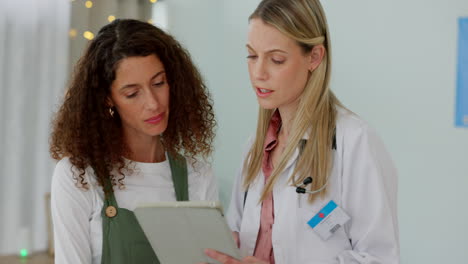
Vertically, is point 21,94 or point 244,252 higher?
point 21,94

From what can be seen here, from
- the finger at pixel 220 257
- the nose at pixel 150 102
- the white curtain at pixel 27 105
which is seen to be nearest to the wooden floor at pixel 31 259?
the white curtain at pixel 27 105

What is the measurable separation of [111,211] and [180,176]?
0.24m

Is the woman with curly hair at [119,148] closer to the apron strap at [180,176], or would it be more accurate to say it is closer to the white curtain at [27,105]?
the apron strap at [180,176]

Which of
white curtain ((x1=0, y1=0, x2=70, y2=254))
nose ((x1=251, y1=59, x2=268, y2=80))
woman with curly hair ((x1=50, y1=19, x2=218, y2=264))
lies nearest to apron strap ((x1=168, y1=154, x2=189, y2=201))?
woman with curly hair ((x1=50, y1=19, x2=218, y2=264))

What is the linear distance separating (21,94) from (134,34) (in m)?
1.95

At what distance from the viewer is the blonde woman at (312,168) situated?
4.63 ft

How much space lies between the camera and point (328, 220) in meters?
1.43

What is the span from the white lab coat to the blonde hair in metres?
0.03

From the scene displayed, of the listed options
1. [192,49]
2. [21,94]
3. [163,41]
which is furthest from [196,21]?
[163,41]

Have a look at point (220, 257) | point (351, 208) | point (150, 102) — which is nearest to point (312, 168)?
point (351, 208)

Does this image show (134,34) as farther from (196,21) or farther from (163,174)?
(196,21)

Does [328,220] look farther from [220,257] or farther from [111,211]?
[111,211]

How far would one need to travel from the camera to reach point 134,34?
4.92ft

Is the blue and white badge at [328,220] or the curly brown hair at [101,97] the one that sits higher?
the curly brown hair at [101,97]
